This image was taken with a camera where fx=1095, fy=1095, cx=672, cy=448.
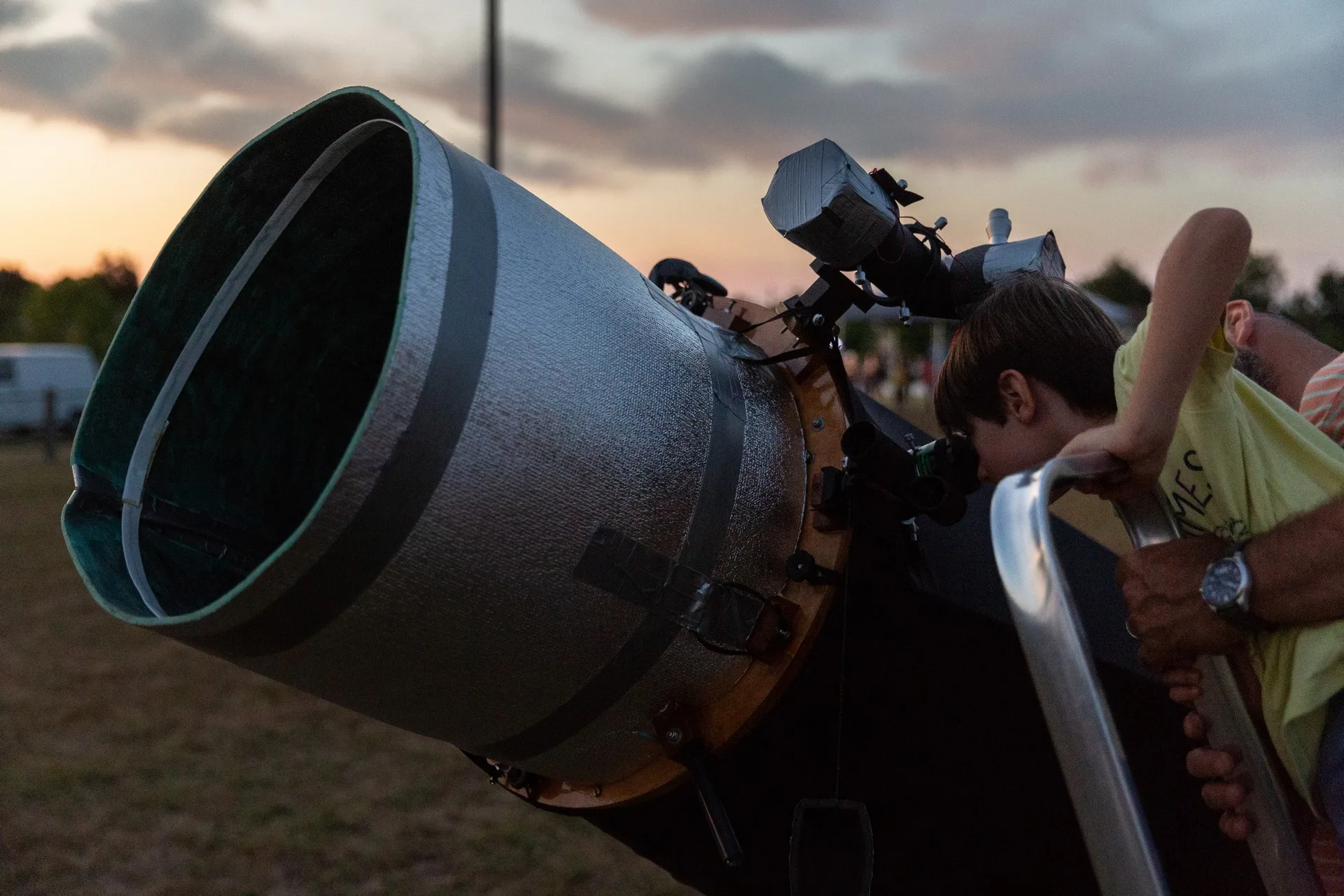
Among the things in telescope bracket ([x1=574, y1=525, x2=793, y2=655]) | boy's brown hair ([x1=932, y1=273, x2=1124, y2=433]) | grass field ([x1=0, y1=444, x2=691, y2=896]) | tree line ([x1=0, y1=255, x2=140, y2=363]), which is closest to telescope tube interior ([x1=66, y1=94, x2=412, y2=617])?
telescope bracket ([x1=574, y1=525, x2=793, y2=655])

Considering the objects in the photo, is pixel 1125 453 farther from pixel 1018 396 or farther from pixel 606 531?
pixel 606 531

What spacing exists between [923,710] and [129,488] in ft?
3.76

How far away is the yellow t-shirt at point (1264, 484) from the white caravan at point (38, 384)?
71.0 ft

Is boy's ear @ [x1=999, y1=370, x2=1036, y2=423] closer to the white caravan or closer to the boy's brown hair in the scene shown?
the boy's brown hair

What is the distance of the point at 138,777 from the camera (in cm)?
331

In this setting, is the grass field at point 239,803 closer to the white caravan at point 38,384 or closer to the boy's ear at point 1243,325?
the boy's ear at point 1243,325

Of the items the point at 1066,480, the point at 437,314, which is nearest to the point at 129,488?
the point at 437,314

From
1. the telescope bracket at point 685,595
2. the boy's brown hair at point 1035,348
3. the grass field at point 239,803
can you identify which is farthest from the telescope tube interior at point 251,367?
the grass field at point 239,803

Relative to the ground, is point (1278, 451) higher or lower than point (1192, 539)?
higher

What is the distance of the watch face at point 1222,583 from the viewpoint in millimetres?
1126

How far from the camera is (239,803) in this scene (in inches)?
124

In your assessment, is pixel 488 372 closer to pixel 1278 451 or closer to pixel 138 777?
pixel 1278 451

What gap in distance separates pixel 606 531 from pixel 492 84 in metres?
5.44

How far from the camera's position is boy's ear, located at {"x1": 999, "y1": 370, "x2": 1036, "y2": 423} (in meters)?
1.44
